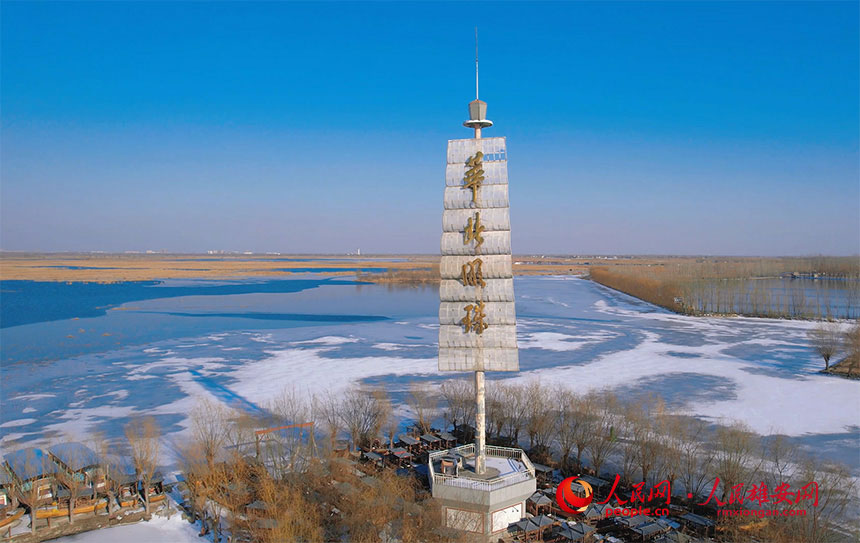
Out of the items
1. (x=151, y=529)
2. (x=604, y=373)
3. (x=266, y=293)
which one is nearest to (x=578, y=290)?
(x=266, y=293)

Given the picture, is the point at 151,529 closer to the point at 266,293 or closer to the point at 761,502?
the point at 761,502

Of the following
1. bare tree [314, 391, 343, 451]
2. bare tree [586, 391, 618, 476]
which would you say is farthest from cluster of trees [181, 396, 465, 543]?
bare tree [586, 391, 618, 476]

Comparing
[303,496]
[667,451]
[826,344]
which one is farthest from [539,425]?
[826,344]

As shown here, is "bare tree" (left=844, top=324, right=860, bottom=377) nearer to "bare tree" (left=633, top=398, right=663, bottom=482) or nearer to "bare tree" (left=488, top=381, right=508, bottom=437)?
"bare tree" (left=633, top=398, right=663, bottom=482)

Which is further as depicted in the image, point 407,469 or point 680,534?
point 407,469

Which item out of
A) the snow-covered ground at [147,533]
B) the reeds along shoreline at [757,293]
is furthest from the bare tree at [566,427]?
the reeds along shoreline at [757,293]

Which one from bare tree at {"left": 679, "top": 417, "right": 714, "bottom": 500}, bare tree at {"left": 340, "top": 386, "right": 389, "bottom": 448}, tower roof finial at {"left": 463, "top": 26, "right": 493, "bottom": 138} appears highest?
tower roof finial at {"left": 463, "top": 26, "right": 493, "bottom": 138}

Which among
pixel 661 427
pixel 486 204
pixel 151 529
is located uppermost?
pixel 486 204
